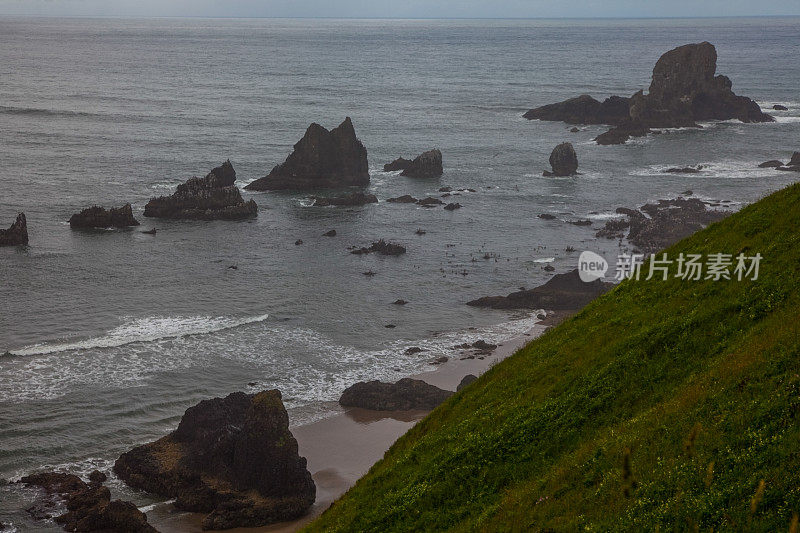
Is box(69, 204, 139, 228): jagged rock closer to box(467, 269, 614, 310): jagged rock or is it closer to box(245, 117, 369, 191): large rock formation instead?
box(245, 117, 369, 191): large rock formation

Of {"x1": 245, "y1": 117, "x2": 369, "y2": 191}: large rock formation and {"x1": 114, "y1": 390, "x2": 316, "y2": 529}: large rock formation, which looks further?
{"x1": 245, "y1": 117, "x2": 369, "y2": 191}: large rock formation

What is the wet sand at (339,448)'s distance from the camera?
33031mm

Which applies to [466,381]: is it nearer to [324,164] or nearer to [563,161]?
[324,164]

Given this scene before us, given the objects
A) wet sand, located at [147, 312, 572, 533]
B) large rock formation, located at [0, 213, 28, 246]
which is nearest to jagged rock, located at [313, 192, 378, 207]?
large rock formation, located at [0, 213, 28, 246]

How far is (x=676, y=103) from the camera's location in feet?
411

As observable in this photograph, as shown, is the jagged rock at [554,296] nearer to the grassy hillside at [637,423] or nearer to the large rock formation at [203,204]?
the grassy hillside at [637,423]

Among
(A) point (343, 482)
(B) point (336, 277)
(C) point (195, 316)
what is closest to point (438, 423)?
(A) point (343, 482)

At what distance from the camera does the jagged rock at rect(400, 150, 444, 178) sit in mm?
96188

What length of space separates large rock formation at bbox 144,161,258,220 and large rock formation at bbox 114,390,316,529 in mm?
45460

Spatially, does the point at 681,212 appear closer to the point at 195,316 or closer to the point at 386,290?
the point at 386,290

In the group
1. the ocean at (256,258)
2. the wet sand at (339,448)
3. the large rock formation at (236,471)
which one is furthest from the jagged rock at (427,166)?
the large rock formation at (236,471)

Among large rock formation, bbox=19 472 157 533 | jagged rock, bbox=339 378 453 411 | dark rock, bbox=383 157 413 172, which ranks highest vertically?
dark rock, bbox=383 157 413 172

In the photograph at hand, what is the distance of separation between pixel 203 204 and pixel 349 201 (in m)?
14.5

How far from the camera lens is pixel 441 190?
90375 millimetres
